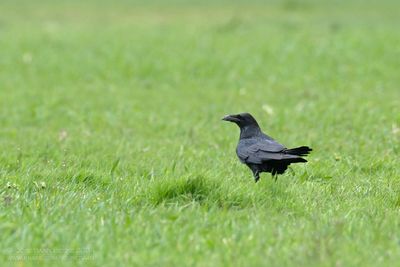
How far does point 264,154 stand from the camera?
20.8 feet

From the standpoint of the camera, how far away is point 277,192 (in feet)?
18.8

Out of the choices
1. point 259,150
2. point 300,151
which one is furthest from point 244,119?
point 300,151

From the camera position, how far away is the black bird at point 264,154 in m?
6.01

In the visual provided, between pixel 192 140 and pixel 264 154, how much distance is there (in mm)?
3075

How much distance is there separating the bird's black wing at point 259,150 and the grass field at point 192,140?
219mm

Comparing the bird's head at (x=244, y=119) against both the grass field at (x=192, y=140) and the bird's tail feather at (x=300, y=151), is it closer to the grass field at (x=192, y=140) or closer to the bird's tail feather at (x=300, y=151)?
the grass field at (x=192, y=140)

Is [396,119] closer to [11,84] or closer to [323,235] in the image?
[323,235]

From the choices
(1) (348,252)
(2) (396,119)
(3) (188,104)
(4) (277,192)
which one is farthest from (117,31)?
(1) (348,252)

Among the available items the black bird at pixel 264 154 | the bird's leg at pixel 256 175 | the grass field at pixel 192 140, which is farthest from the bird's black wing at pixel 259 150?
the grass field at pixel 192 140

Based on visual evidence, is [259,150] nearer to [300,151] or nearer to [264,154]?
[264,154]

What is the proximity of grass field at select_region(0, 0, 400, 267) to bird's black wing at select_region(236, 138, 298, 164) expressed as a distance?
0.22 m

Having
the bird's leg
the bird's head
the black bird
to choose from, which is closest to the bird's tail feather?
the black bird

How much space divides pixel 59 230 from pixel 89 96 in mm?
8605

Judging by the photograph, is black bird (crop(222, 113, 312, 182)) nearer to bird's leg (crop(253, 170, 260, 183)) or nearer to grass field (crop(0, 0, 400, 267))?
bird's leg (crop(253, 170, 260, 183))
